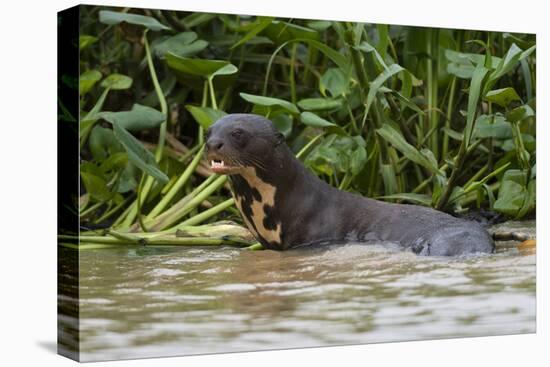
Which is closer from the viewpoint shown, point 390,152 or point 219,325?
point 219,325

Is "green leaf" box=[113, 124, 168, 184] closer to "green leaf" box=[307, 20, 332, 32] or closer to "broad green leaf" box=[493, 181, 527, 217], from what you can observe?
"green leaf" box=[307, 20, 332, 32]

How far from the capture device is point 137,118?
4719mm

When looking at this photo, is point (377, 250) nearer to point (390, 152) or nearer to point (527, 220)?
point (390, 152)

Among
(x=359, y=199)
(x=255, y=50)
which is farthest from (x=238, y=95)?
(x=359, y=199)

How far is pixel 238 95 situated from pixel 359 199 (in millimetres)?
686

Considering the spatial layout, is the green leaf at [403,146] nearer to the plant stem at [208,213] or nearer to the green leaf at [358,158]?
the green leaf at [358,158]

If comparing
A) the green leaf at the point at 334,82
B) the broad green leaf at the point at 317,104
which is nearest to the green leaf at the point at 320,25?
the green leaf at the point at 334,82

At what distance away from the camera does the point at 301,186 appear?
5129 mm

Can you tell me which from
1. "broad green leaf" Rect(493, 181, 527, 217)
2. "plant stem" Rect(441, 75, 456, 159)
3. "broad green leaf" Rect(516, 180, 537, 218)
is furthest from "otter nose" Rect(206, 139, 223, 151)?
"broad green leaf" Rect(516, 180, 537, 218)

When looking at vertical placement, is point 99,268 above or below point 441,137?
below

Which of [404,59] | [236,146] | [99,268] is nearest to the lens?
[99,268]

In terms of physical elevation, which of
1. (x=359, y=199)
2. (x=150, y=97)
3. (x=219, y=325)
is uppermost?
(x=150, y=97)

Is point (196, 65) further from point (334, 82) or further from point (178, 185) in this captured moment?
point (334, 82)

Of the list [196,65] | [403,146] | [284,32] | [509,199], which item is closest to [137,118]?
[196,65]
